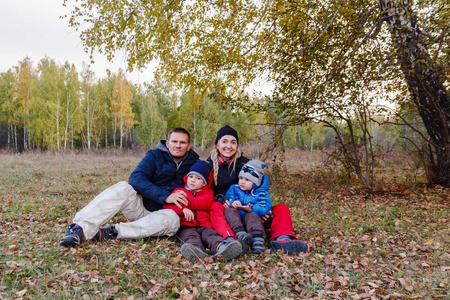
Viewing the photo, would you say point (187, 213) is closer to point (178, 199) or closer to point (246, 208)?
point (178, 199)

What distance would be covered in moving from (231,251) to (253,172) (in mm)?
1091

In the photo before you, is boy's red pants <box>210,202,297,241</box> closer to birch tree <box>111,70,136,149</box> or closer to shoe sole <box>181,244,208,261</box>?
shoe sole <box>181,244,208,261</box>

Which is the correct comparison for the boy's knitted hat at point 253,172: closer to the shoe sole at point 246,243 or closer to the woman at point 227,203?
the woman at point 227,203

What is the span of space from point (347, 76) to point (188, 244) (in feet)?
17.7

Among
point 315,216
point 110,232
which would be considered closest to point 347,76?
point 315,216

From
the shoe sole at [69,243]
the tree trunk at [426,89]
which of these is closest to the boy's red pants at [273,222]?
the shoe sole at [69,243]

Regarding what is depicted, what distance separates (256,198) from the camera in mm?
4008

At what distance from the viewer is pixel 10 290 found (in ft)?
8.22

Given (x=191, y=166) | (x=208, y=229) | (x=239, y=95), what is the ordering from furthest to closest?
1. (x=239, y=95)
2. (x=191, y=166)
3. (x=208, y=229)

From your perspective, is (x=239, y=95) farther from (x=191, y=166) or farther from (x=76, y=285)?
(x=76, y=285)

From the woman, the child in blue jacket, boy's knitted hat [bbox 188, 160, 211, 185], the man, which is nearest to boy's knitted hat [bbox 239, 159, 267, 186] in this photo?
the child in blue jacket

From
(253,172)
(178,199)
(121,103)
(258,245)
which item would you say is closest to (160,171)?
(178,199)

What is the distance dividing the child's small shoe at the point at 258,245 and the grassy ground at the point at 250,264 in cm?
7

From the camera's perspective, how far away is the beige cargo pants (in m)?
3.54
